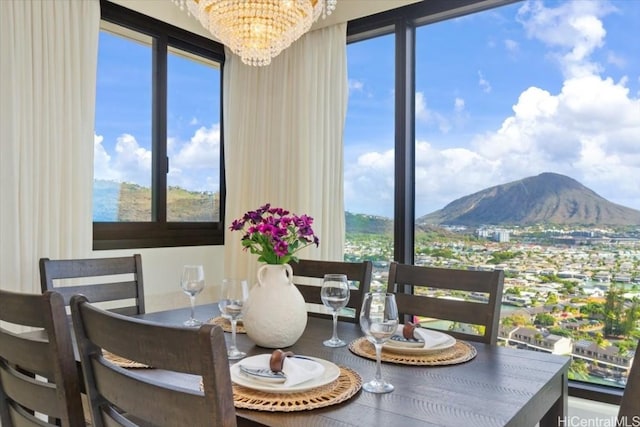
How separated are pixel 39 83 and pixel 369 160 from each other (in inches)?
75.4

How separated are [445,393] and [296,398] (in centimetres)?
34

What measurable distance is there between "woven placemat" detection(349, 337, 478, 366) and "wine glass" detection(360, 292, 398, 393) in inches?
7.5

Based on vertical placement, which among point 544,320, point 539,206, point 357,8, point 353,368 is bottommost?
point 544,320

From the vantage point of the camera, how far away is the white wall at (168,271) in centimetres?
297

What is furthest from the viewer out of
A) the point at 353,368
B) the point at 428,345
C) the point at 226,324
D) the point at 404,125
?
the point at 404,125

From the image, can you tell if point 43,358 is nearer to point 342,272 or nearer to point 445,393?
point 445,393

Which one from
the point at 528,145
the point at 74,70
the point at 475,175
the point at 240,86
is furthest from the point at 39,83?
the point at 528,145

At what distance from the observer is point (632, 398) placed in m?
0.80

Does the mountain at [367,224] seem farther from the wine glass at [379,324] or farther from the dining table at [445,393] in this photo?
the wine glass at [379,324]

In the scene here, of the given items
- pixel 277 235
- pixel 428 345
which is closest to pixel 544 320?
pixel 428 345

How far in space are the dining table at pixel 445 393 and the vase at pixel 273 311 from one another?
0.05 m

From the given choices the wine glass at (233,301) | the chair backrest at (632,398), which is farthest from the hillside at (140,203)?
the chair backrest at (632,398)

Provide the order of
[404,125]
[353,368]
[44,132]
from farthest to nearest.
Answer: [404,125] → [44,132] → [353,368]

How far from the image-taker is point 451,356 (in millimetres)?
1366
